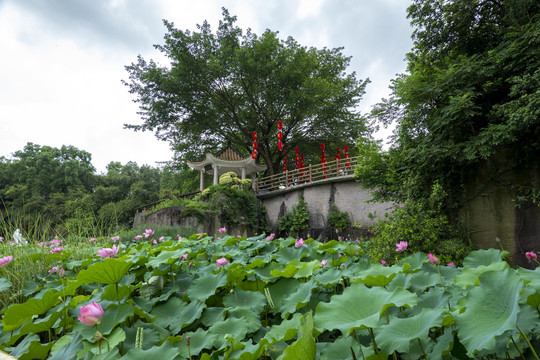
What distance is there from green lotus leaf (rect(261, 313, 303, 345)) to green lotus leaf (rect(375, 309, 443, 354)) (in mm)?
292

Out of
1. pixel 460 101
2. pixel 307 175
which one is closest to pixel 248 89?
pixel 307 175

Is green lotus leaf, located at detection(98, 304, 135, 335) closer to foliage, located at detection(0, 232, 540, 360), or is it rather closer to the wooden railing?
foliage, located at detection(0, 232, 540, 360)

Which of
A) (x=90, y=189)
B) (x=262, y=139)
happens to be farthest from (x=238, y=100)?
(x=90, y=189)

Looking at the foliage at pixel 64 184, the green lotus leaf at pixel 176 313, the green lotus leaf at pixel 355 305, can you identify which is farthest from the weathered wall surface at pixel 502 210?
the foliage at pixel 64 184

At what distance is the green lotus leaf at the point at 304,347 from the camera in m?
0.84

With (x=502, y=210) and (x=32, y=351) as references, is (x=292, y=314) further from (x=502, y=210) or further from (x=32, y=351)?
(x=502, y=210)

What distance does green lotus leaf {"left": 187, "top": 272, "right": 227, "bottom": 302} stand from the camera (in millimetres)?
1576

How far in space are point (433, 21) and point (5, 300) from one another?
6.79 m

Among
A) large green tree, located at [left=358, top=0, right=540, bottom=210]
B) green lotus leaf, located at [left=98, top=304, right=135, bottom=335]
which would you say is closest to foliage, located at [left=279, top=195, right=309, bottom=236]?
large green tree, located at [left=358, top=0, right=540, bottom=210]

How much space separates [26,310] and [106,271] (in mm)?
437

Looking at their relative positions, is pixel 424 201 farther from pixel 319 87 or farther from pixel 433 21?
pixel 319 87

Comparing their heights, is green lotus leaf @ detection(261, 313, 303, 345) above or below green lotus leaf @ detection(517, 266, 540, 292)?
below

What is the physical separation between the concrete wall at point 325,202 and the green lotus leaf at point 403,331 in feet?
33.9

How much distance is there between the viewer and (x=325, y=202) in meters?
12.8
